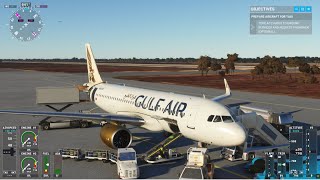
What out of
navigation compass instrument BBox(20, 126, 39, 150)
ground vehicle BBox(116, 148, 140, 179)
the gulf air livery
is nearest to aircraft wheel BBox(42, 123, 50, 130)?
the gulf air livery

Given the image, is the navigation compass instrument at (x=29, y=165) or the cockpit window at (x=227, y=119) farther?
the cockpit window at (x=227, y=119)

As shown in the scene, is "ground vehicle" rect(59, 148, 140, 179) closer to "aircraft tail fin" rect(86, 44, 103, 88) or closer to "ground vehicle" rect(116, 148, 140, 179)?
"ground vehicle" rect(116, 148, 140, 179)

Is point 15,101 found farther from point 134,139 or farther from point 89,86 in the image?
point 134,139

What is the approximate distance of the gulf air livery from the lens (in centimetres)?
2470

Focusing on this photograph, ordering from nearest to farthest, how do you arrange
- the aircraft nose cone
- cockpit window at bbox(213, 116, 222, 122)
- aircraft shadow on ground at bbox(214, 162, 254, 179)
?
1. the aircraft nose cone
2. aircraft shadow on ground at bbox(214, 162, 254, 179)
3. cockpit window at bbox(213, 116, 222, 122)

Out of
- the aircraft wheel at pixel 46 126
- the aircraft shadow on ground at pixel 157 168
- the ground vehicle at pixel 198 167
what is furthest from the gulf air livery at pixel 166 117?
the aircraft wheel at pixel 46 126

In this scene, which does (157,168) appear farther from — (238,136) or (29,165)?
(29,165)

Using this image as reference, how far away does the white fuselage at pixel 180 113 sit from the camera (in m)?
24.4

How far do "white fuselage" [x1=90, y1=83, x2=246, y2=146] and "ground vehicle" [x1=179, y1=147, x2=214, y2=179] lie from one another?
70.5 inches

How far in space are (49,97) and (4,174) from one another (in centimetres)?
1899

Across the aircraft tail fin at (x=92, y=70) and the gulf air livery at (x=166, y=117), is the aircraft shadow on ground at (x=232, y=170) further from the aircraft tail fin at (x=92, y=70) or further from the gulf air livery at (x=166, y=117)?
the aircraft tail fin at (x=92, y=70)

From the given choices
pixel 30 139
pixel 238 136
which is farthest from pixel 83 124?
pixel 238 136

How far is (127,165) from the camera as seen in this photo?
23.5 meters

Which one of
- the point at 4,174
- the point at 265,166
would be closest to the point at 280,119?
the point at 265,166
